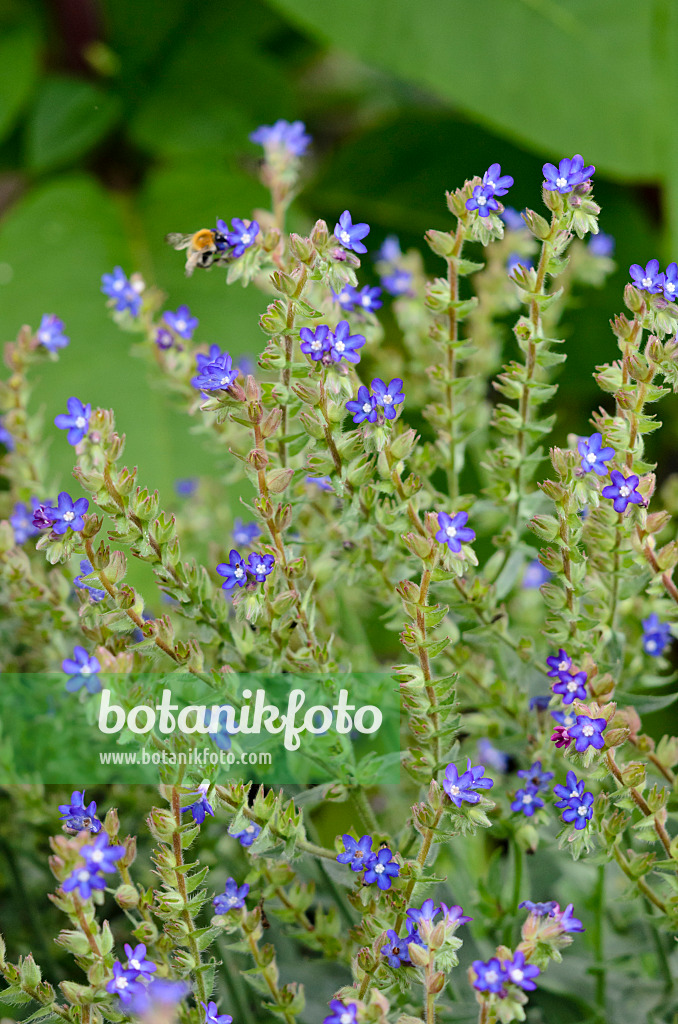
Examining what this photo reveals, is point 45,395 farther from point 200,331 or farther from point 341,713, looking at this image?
point 341,713

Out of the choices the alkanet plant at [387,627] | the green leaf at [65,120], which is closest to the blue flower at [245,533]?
the alkanet plant at [387,627]

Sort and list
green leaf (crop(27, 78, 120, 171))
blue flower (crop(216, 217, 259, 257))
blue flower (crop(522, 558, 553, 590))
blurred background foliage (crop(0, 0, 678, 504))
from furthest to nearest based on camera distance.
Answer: green leaf (crop(27, 78, 120, 171))
blurred background foliage (crop(0, 0, 678, 504))
blue flower (crop(522, 558, 553, 590))
blue flower (crop(216, 217, 259, 257))

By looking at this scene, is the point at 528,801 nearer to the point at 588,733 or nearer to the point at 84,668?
the point at 588,733

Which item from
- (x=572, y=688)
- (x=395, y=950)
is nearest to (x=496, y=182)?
(x=572, y=688)

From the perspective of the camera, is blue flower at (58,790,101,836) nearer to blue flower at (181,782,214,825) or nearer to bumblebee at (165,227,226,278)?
blue flower at (181,782,214,825)

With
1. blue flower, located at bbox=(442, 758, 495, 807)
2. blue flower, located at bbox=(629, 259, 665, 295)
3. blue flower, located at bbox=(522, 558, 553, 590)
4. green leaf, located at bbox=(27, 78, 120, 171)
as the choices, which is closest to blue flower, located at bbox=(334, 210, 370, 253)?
blue flower, located at bbox=(629, 259, 665, 295)

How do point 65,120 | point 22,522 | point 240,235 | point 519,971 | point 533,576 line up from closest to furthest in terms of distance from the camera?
point 519,971 < point 240,235 < point 22,522 < point 533,576 < point 65,120
